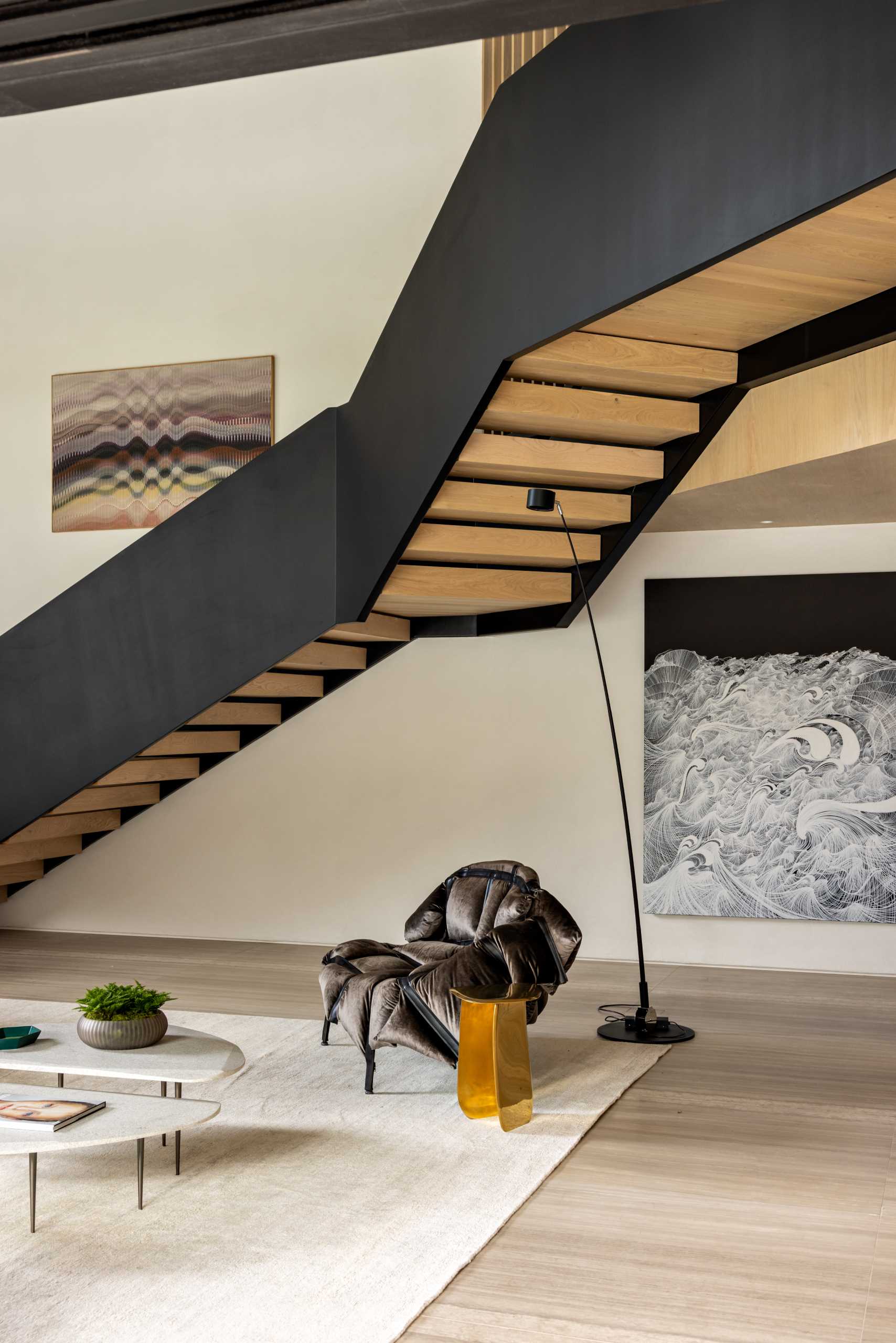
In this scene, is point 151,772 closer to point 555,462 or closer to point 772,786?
point 555,462

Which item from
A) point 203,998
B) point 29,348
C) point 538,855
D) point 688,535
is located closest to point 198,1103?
point 203,998

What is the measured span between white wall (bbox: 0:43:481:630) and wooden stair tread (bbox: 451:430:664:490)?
2.79m

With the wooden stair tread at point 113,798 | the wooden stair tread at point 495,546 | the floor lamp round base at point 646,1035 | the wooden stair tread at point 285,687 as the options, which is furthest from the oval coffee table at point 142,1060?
the wooden stair tread at point 113,798

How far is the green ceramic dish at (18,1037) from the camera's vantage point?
3988 mm

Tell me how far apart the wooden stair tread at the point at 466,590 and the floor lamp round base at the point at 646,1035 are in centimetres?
216

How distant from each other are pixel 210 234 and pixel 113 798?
3818mm

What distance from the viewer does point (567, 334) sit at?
13.8 ft

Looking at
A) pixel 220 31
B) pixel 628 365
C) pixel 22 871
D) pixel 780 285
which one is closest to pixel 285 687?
pixel 22 871

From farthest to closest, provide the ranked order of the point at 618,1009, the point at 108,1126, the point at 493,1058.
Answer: the point at 618,1009, the point at 493,1058, the point at 108,1126

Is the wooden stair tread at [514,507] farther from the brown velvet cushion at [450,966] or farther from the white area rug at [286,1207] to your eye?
the white area rug at [286,1207]

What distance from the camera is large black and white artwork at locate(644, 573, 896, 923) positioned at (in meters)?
6.72

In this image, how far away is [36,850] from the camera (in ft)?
→ 25.6

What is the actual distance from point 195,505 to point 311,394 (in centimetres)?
240

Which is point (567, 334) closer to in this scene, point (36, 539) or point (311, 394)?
point (311, 394)
